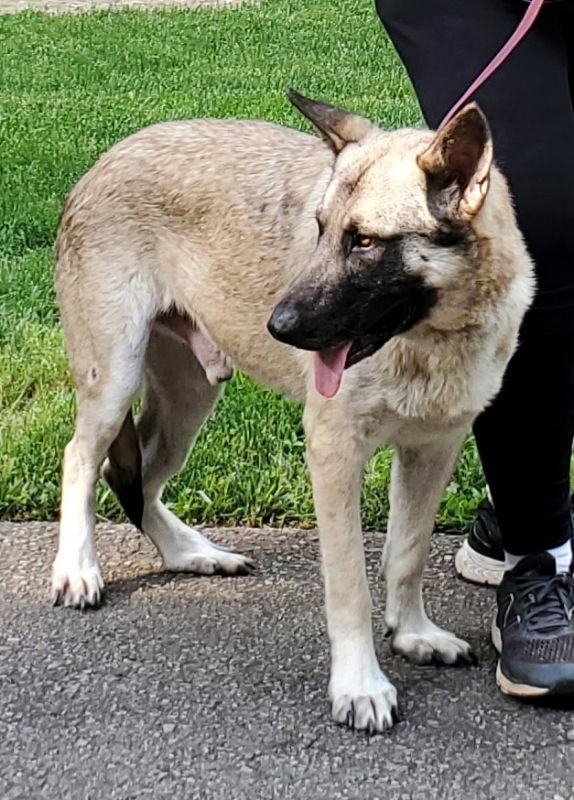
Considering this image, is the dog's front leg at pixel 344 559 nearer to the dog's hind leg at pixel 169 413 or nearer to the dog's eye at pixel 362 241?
the dog's eye at pixel 362 241

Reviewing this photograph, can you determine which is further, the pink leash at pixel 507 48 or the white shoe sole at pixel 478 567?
the white shoe sole at pixel 478 567

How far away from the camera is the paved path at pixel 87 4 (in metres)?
16.3

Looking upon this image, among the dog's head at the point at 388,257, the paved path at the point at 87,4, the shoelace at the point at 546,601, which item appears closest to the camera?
the dog's head at the point at 388,257

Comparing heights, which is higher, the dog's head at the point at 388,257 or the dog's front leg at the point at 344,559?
the dog's head at the point at 388,257

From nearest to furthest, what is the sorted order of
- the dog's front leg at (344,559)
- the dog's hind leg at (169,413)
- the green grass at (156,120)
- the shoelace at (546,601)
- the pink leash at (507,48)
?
1. the pink leash at (507,48)
2. the dog's front leg at (344,559)
3. the shoelace at (546,601)
4. the dog's hind leg at (169,413)
5. the green grass at (156,120)

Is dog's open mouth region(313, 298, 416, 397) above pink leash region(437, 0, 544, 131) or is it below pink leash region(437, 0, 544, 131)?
below

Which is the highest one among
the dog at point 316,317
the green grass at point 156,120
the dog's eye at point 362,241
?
the dog's eye at point 362,241

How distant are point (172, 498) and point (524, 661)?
1.55 m

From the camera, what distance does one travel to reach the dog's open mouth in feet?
9.56

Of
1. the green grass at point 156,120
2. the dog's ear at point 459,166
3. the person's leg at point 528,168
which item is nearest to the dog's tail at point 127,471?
the green grass at point 156,120

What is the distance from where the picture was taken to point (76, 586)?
3764 millimetres

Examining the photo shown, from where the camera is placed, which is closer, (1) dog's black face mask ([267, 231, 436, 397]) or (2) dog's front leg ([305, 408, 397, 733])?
(1) dog's black face mask ([267, 231, 436, 397])

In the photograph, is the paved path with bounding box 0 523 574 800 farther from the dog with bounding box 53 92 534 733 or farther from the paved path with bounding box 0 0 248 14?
the paved path with bounding box 0 0 248 14

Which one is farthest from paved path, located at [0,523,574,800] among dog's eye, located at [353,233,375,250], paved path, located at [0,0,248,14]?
paved path, located at [0,0,248,14]
